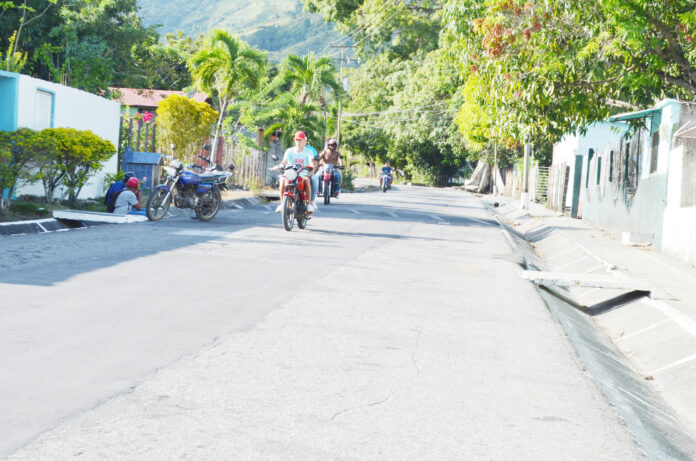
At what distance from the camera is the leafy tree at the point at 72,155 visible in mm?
15094

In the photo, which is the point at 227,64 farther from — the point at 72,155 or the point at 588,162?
the point at 72,155

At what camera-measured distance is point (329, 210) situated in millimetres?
22281

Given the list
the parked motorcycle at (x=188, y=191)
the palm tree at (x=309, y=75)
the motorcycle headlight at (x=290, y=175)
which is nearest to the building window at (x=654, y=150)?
the motorcycle headlight at (x=290, y=175)

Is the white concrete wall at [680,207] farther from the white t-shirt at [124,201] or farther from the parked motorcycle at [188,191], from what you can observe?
the white t-shirt at [124,201]

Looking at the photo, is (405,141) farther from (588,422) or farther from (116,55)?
(588,422)

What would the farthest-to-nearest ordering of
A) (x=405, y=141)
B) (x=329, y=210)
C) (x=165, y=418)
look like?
(x=405, y=141)
(x=329, y=210)
(x=165, y=418)

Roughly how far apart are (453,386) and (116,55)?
29778mm

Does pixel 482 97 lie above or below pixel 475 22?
below

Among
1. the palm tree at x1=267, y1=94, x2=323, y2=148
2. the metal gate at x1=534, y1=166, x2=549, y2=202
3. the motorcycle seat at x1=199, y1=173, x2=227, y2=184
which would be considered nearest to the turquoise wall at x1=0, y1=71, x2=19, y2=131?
the motorcycle seat at x1=199, y1=173, x2=227, y2=184

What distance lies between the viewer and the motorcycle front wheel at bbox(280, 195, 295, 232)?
14352 mm

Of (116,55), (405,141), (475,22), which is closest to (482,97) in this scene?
(475,22)

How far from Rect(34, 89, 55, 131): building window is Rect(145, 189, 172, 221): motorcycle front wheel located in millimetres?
3828

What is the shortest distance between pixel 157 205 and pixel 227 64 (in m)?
15.5

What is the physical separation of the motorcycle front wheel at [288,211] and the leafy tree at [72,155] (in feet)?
12.9
